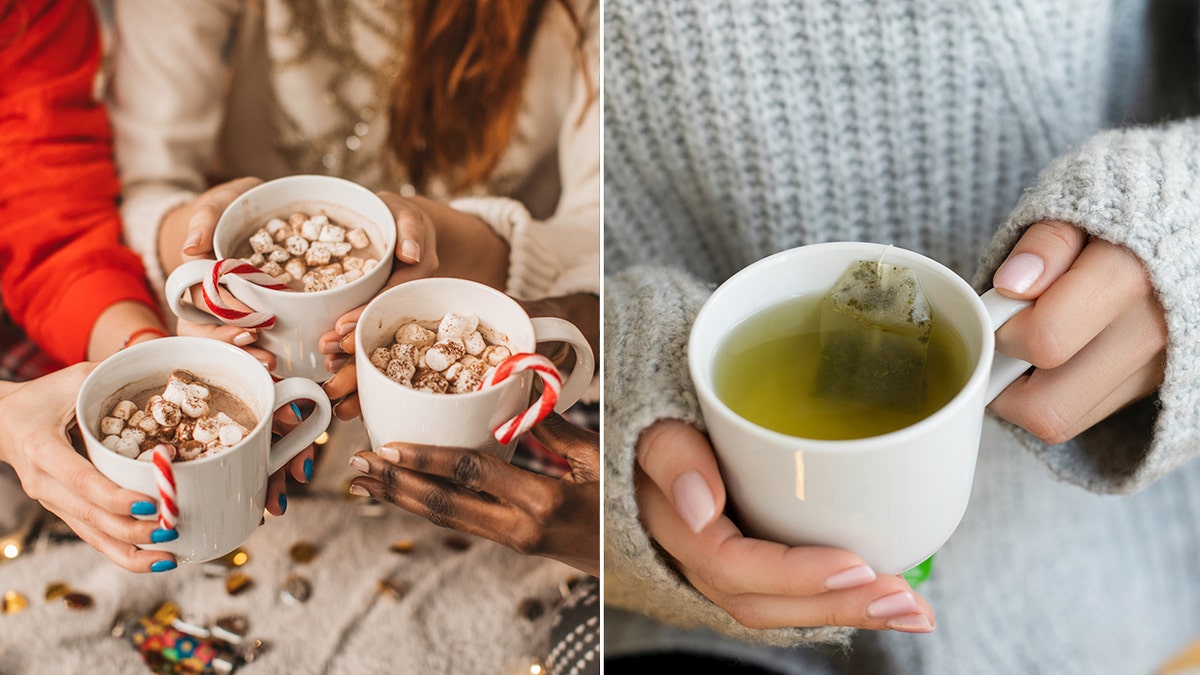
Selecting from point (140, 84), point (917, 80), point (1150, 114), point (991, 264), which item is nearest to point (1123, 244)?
point (991, 264)

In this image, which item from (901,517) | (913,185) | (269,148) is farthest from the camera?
(913,185)

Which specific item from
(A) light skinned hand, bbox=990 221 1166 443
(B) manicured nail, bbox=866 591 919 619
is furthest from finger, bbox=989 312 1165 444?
(B) manicured nail, bbox=866 591 919 619

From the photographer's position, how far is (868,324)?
331mm

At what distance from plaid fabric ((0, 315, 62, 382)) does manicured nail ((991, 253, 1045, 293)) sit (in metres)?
0.36

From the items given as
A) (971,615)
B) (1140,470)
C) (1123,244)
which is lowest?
(971,615)

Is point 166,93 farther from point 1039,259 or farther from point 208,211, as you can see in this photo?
point 1039,259

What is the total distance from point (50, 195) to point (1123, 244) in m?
0.45

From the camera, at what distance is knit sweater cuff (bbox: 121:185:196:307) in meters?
0.37

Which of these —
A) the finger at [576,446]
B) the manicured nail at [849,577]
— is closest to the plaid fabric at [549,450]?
the finger at [576,446]

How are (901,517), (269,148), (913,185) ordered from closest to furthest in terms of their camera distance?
(901,517), (269,148), (913,185)

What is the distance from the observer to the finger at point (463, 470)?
1.08 ft

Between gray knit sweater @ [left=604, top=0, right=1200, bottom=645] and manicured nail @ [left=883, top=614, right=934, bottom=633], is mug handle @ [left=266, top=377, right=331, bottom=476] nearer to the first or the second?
gray knit sweater @ [left=604, top=0, right=1200, bottom=645]

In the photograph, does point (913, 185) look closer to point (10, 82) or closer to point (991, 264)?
point (991, 264)

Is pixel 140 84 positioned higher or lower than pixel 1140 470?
higher
